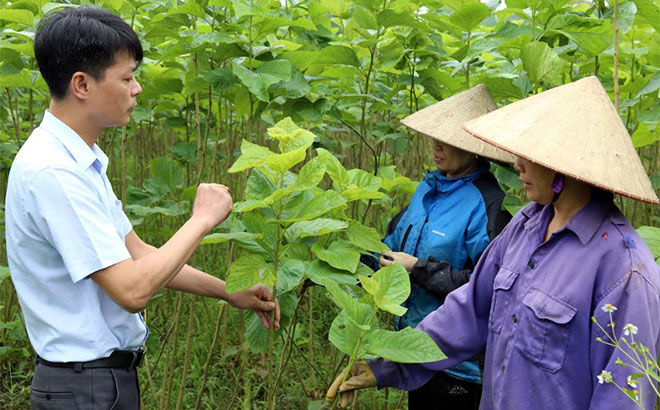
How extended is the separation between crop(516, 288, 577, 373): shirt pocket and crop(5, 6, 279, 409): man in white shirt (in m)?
0.80

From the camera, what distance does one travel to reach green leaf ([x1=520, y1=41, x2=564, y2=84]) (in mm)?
2205

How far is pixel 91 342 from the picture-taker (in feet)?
5.26

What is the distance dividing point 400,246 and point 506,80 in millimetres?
729

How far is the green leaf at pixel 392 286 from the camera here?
1.66 meters

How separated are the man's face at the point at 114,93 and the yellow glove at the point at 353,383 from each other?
903 millimetres

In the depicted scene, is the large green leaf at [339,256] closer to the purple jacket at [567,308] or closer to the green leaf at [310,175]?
the green leaf at [310,175]

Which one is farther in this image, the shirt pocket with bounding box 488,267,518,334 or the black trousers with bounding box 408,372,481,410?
the black trousers with bounding box 408,372,481,410

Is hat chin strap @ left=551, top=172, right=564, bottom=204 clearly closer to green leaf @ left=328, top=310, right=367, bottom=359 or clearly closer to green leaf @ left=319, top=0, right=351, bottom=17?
green leaf @ left=328, top=310, right=367, bottom=359

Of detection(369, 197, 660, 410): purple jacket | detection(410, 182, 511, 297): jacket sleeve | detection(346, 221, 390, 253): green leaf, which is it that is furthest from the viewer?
detection(410, 182, 511, 297): jacket sleeve

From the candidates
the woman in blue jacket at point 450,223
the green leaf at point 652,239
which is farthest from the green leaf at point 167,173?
the green leaf at point 652,239

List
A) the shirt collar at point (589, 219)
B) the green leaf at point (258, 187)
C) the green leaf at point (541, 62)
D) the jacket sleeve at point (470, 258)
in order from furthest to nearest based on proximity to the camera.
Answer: the jacket sleeve at point (470, 258) < the green leaf at point (541, 62) < the green leaf at point (258, 187) < the shirt collar at point (589, 219)

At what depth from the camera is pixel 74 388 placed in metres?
1.62

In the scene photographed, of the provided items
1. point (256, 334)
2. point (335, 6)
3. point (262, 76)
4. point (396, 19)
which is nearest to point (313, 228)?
point (256, 334)

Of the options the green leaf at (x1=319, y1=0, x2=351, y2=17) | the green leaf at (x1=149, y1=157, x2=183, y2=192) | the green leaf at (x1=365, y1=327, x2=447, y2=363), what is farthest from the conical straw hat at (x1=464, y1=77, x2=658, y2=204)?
the green leaf at (x1=319, y1=0, x2=351, y2=17)
